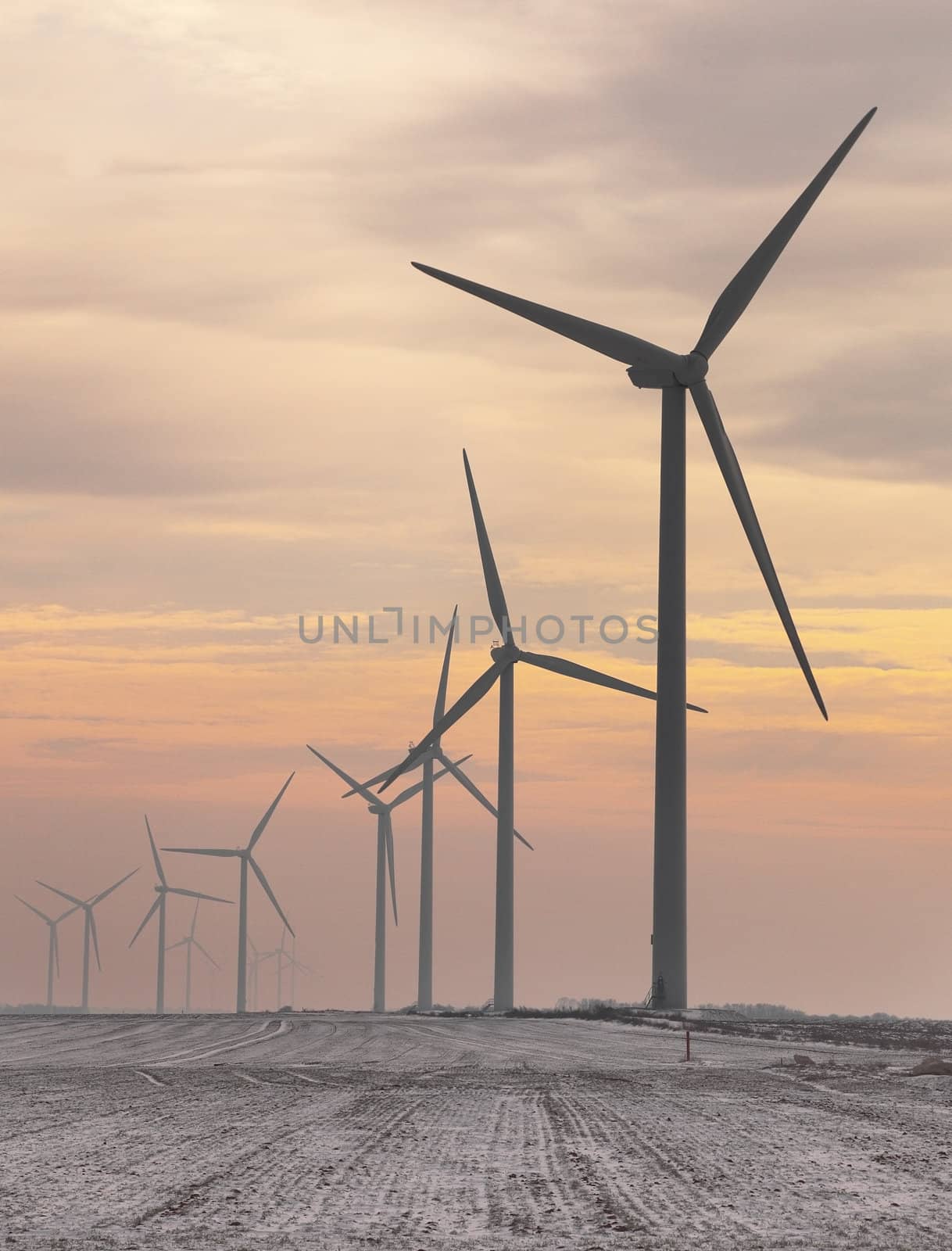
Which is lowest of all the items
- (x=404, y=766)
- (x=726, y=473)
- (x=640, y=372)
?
(x=404, y=766)

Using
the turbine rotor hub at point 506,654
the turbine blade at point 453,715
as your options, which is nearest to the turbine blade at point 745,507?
the turbine blade at point 453,715

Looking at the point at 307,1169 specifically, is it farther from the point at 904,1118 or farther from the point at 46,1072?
the point at 46,1072

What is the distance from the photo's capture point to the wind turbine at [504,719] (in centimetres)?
10294

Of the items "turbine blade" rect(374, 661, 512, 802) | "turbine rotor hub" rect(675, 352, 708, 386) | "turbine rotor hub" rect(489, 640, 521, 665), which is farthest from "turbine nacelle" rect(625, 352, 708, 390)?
"turbine rotor hub" rect(489, 640, 521, 665)

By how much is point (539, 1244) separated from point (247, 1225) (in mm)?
2867

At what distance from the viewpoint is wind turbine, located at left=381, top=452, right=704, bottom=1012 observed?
10294cm

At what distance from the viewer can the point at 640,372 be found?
7512 cm

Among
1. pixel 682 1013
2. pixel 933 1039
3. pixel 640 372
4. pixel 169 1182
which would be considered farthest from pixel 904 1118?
pixel 640 372

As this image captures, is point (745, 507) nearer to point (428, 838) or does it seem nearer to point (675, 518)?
point (675, 518)

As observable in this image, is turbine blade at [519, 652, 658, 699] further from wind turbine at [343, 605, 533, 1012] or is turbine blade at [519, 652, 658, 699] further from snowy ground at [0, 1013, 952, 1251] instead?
snowy ground at [0, 1013, 952, 1251]

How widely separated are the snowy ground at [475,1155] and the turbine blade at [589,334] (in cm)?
3792

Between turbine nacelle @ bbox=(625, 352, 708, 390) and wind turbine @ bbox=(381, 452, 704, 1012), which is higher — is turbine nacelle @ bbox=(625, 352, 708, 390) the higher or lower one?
the higher one

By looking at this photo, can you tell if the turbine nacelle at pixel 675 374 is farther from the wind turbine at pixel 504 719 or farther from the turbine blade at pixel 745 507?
the wind turbine at pixel 504 719

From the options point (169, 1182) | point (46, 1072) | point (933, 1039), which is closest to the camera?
point (169, 1182)
